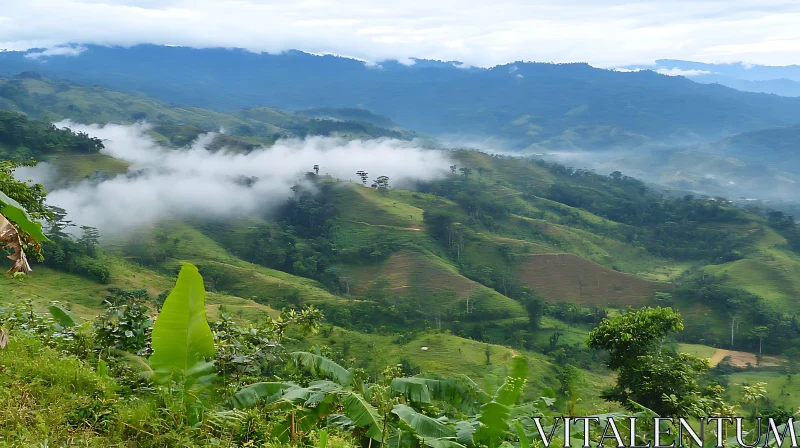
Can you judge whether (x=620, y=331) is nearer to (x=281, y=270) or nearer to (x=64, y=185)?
(x=281, y=270)

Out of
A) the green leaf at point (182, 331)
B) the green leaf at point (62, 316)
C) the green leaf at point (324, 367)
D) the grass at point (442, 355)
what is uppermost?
the green leaf at point (182, 331)

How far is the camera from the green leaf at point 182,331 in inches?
166

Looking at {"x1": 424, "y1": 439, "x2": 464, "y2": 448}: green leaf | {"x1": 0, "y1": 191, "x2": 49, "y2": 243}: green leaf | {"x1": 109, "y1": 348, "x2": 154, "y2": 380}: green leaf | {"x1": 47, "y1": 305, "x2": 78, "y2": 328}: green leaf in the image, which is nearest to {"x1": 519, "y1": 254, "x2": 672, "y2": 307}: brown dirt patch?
{"x1": 47, "y1": 305, "x2": 78, "y2": 328}: green leaf

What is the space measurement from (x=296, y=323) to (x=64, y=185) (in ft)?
249

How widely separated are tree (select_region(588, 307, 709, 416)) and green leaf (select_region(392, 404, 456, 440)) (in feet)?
24.4

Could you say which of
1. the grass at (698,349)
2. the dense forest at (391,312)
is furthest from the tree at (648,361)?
the grass at (698,349)

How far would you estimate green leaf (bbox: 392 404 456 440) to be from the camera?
401cm

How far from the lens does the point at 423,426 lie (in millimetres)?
4066

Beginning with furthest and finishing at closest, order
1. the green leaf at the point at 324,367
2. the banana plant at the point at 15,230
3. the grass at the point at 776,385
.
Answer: the grass at the point at 776,385, the green leaf at the point at 324,367, the banana plant at the point at 15,230

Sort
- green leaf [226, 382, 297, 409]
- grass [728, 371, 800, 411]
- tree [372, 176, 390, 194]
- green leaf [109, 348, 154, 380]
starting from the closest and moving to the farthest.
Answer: green leaf [226, 382, 297, 409], green leaf [109, 348, 154, 380], grass [728, 371, 800, 411], tree [372, 176, 390, 194]

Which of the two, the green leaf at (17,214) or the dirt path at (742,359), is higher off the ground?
the green leaf at (17,214)

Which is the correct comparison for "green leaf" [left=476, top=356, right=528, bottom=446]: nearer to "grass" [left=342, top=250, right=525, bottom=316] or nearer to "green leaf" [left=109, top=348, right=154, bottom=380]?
"green leaf" [left=109, top=348, right=154, bottom=380]

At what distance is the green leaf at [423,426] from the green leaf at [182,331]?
1.63 m

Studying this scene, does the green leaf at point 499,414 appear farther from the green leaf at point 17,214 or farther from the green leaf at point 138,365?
the green leaf at point 17,214
